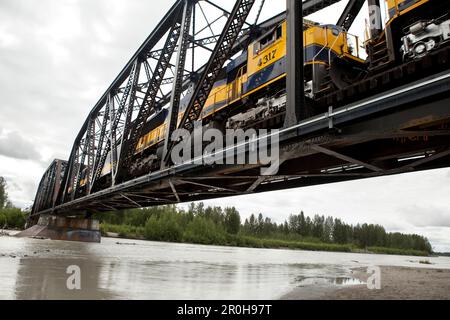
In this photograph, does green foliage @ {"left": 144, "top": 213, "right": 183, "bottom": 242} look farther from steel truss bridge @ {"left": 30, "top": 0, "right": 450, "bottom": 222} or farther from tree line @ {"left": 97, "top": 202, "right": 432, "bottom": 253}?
steel truss bridge @ {"left": 30, "top": 0, "right": 450, "bottom": 222}

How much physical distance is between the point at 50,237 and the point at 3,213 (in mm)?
41527

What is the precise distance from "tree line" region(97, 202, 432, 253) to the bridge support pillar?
37.6m

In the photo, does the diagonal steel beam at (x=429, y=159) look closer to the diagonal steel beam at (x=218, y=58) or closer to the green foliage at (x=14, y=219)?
the diagonal steel beam at (x=218, y=58)

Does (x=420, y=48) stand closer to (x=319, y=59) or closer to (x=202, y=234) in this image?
(x=319, y=59)

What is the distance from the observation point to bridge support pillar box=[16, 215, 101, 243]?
36.8 m

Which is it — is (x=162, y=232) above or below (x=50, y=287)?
above


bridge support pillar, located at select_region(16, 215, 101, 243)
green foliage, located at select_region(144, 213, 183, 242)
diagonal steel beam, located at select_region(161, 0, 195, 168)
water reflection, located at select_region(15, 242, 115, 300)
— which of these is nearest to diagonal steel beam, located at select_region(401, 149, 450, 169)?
diagonal steel beam, located at select_region(161, 0, 195, 168)

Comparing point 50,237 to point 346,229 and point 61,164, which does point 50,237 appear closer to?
point 61,164

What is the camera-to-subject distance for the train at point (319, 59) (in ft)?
21.8

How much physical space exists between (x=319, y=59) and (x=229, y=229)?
9842cm

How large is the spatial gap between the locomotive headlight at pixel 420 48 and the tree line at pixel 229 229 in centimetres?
7346

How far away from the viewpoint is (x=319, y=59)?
378 inches

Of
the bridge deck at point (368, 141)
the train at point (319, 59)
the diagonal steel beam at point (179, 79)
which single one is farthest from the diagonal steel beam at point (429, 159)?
the diagonal steel beam at point (179, 79)

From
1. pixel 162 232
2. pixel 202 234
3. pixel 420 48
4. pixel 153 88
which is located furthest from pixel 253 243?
pixel 420 48
